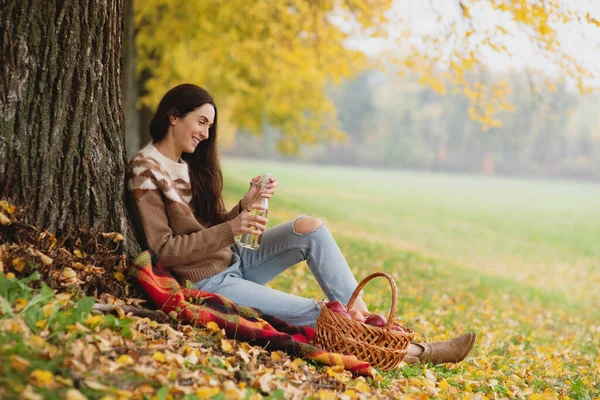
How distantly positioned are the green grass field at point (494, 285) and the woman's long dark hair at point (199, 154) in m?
1.75

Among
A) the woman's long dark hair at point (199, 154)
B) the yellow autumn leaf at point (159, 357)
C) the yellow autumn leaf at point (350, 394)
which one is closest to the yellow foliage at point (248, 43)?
the woman's long dark hair at point (199, 154)

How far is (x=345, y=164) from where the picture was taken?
67750mm

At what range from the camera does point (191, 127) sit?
373 centimetres

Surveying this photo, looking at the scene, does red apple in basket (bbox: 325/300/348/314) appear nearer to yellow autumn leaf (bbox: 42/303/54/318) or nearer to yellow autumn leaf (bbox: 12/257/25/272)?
yellow autumn leaf (bbox: 42/303/54/318)

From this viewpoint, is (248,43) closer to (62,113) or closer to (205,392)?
(62,113)

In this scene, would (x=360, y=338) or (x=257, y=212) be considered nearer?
(x=360, y=338)

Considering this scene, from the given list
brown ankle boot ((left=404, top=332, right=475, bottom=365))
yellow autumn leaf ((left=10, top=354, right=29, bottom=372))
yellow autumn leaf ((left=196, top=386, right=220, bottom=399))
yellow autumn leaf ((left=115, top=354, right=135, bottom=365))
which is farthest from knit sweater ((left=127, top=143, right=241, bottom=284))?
brown ankle boot ((left=404, top=332, right=475, bottom=365))

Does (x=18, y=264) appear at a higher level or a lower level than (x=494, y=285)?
higher

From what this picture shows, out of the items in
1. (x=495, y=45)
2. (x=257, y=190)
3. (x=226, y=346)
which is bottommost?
(x=226, y=346)

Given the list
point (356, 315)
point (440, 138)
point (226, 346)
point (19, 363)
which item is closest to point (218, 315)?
point (226, 346)

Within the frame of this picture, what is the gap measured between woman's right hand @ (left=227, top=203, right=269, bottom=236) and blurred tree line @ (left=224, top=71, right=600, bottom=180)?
2282 inches

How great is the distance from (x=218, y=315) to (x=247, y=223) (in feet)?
1.69

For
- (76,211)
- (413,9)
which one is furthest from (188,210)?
(413,9)

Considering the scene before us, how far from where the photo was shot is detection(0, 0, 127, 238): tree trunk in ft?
10.2
